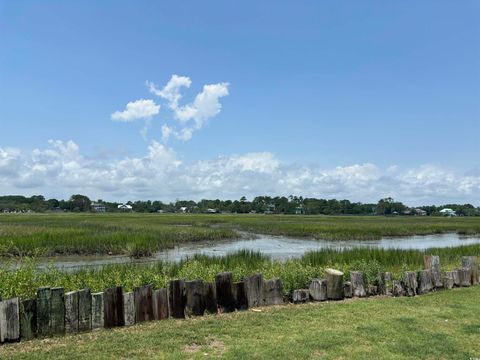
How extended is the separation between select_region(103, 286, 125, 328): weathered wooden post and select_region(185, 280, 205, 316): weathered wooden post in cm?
100

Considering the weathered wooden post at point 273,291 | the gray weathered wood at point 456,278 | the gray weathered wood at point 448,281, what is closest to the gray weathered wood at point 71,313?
the weathered wooden post at point 273,291

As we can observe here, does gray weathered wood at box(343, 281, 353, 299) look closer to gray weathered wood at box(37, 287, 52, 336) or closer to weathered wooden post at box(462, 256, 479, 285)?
weathered wooden post at box(462, 256, 479, 285)

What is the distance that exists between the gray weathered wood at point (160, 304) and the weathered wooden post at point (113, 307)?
1.58 ft

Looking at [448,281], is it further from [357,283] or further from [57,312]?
[57,312]

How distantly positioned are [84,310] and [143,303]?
0.81m

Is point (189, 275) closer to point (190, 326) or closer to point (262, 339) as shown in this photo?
point (190, 326)

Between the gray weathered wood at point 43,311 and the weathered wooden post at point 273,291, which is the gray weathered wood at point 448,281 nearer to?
the weathered wooden post at point 273,291

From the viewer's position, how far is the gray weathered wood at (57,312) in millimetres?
5613

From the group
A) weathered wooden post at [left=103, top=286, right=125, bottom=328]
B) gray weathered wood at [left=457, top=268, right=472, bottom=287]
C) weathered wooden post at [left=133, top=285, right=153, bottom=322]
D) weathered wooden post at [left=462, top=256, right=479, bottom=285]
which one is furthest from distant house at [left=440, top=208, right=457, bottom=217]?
weathered wooden post at [left=103, top=286, right=125, bottom=328]

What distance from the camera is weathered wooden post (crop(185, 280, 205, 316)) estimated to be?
667 cm

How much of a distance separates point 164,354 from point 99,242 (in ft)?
70.6

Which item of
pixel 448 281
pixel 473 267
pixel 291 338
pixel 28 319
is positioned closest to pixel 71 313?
pixel 28 319

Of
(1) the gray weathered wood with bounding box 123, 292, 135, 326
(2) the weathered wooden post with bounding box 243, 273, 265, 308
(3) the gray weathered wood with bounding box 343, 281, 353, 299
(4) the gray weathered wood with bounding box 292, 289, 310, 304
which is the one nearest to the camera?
(1) the gray weathered wood with bounding box 123, 292, 135, 326

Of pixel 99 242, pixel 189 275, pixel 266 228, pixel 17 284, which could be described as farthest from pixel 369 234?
pixel 17 284
